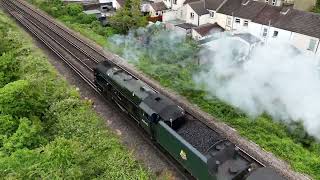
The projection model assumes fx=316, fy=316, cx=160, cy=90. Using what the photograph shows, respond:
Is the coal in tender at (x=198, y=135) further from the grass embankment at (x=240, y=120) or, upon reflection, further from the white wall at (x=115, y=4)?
the white wall at (x=115, y=4)

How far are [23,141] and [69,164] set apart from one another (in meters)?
2.87

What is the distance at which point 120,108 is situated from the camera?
1852 cm

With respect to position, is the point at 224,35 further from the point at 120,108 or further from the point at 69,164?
the point at 69,164

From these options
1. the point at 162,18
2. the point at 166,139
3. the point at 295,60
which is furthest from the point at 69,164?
the point at 162,18

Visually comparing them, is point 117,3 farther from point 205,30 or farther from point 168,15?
point 205,30

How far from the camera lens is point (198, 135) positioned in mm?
12758

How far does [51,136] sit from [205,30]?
2167 cm

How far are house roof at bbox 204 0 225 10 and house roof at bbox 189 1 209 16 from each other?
1.82 ft

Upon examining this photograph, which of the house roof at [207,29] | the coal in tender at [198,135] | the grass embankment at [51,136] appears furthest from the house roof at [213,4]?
the coal in tender at [198,135]

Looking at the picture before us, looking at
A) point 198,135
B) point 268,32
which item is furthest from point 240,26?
point 198,135

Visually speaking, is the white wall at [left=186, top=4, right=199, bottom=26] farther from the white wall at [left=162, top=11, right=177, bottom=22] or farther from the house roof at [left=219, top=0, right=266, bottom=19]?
the house roof at [left=219, top=0, right=266, bottom=19]

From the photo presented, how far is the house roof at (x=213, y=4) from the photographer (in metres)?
35.0

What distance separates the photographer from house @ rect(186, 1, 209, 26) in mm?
34688

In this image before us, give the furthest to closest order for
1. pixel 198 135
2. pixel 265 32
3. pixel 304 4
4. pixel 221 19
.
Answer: pixel 304 4, pixel 221 19, pixel 265 32, pixel 198 135
